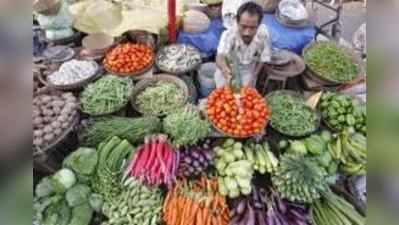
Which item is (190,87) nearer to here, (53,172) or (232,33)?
(232,33)

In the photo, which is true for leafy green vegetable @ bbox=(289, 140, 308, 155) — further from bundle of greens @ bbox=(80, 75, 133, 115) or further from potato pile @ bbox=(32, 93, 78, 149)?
potato pile @ bbox=(32, 93, 78, 149)

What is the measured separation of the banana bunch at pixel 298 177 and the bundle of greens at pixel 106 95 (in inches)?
32.5

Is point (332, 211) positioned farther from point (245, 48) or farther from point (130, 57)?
point (130, 57)

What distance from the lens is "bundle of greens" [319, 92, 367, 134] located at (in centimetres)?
275

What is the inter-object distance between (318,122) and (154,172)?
2.74 feet

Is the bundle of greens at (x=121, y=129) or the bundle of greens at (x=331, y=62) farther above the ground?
the bundle of greens at (x=331, y=62)

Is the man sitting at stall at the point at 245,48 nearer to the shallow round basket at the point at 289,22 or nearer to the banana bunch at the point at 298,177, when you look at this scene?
the shallow round basket at the point at 289,22

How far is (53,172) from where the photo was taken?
2.73 meters

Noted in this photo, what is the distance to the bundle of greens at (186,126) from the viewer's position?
2.73m

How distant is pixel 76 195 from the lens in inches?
109

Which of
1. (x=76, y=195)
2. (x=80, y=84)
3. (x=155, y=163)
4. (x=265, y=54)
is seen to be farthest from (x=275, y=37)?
(x=76, y=195)

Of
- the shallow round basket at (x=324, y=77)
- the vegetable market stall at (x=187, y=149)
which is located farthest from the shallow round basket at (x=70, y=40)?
the shallow round basket at (x=324, y=77)
